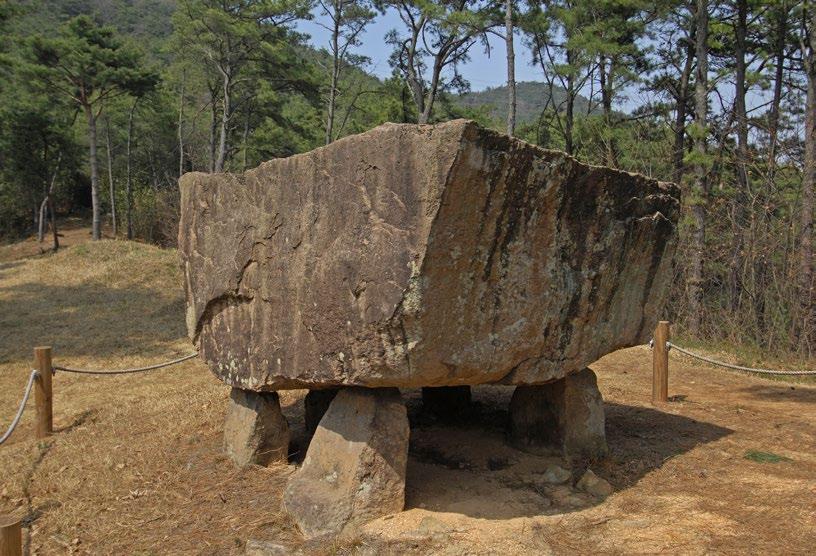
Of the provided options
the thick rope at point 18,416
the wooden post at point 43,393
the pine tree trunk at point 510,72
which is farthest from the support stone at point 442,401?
the pine tree trunk at point 510,72

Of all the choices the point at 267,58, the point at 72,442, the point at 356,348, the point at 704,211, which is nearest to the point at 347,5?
the point at 267,58

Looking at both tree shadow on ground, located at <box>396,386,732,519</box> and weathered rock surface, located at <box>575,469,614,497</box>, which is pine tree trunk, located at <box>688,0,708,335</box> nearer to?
tree shadow on ground, located at <box>396,386,732,519</box>

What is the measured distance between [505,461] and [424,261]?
85.1 inches

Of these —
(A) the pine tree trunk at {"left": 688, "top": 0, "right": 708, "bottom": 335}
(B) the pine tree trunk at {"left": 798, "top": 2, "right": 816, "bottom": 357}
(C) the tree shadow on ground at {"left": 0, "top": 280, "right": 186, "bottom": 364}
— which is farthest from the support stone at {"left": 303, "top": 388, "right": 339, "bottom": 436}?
(A) the pine tree trunk at {"left": 688, "top": 0, "right": 708, "bottom": 335}

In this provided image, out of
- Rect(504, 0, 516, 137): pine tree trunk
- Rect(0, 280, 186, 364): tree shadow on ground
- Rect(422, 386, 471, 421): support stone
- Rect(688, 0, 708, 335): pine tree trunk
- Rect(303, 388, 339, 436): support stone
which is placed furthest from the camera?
Rect(504, 0, 516, 137): pine tree trunk

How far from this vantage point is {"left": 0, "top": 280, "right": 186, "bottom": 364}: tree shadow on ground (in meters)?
10.0

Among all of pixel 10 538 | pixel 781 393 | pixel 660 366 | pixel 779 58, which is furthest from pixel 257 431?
pixel 779 58

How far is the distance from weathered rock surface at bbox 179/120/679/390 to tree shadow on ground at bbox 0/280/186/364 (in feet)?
19.9

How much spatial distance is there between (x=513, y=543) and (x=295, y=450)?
232 centimetres

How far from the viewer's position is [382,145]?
3.29m

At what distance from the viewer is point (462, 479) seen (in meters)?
4.33

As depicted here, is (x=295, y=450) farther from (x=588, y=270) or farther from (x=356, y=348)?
(x=588, y=270)

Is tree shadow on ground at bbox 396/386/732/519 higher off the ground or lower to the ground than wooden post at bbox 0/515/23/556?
lower

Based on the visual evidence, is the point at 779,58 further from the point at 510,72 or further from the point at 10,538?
Answer: the point at 10,538
